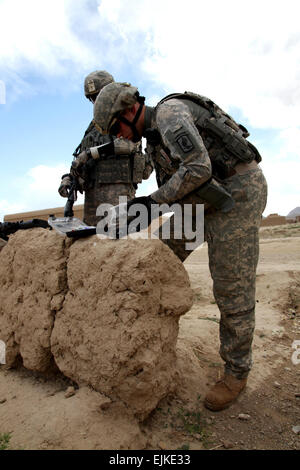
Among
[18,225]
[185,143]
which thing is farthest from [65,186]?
[185,143]

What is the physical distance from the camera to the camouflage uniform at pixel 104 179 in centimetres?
424

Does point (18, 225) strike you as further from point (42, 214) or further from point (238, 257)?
point (42, 214)

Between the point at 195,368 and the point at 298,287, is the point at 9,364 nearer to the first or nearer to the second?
the point at 195,368

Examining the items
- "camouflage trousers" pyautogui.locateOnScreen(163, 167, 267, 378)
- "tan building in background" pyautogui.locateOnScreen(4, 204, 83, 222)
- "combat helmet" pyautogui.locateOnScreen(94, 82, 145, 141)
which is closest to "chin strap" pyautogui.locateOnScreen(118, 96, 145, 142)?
"combat helmet" pyautogui.locateOnScreen(94, 82, 145, 141)

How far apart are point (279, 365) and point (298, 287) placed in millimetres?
2205

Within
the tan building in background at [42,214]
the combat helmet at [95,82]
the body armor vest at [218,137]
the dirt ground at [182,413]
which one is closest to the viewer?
the dirt ground at [182,413]

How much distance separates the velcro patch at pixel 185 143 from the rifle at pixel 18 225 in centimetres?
134

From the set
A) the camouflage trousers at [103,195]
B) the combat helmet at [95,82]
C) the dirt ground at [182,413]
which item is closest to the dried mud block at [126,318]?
the dirt ground at [182,413]

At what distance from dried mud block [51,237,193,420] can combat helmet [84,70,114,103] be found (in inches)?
100

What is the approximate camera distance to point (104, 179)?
4.25m

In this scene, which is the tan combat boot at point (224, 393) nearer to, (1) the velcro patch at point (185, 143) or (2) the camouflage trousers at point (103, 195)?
(1) the velcro patch at point (185, 143)

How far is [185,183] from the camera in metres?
1.86
